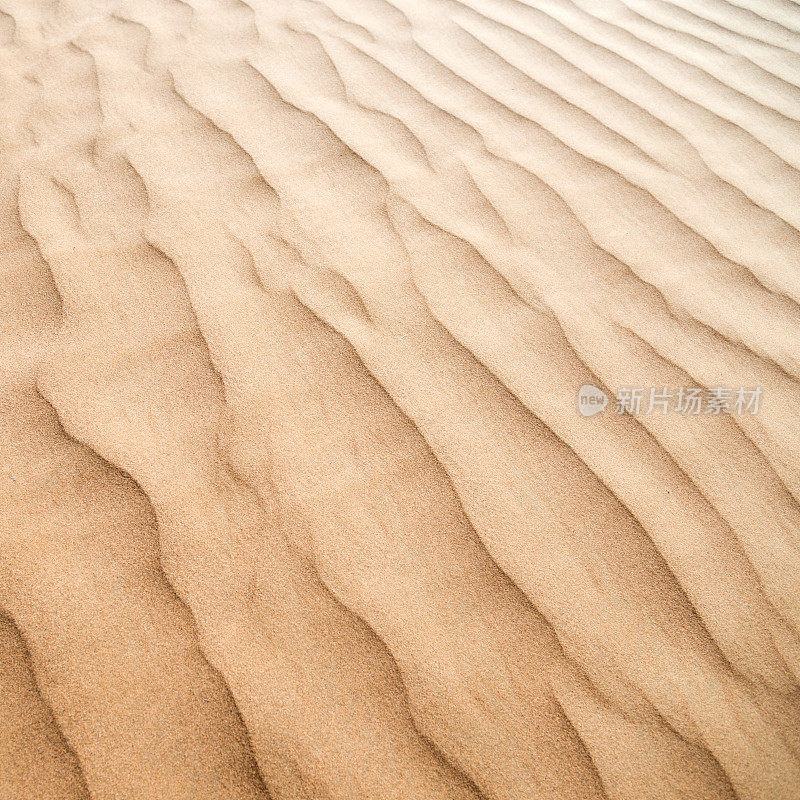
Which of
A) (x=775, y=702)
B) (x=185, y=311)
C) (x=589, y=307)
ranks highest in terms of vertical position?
(x=589, y=307)

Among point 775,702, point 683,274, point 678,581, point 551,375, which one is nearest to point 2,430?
point 551,375

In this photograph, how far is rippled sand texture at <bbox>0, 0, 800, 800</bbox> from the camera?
0.93 metres

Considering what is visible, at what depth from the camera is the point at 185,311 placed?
145 cm

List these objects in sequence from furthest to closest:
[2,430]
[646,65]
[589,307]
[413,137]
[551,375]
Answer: [646,65], [413,137], [589,307], [551,375], [2,430]

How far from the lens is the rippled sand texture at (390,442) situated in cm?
93

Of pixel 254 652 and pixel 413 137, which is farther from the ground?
pixel 413 137

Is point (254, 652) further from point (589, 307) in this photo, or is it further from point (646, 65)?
point (646, 65)

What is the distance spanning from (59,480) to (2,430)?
163mm

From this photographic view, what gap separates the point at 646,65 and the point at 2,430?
216cm

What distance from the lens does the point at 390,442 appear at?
1240 millimetres

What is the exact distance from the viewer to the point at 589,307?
1505 millimetres

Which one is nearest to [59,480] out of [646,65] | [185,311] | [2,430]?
[2,430]

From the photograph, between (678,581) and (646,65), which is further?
(646,65)

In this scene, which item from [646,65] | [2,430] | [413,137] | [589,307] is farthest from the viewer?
[646,65]
